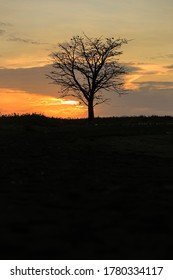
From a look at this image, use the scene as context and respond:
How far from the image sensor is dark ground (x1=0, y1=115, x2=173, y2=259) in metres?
6.57

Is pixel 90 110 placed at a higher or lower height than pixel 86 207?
higher

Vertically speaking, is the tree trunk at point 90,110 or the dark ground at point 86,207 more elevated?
the tree trunk at point 90,110

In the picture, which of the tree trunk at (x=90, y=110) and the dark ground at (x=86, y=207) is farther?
the tree trunk at (x=90, y=110)

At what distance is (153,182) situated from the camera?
468 inches

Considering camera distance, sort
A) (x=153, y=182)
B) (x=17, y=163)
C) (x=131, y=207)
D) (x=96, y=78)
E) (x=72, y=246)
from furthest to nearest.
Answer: (x=96, y=78) → (x=17, y=163) → (x=153, y=182) → (x=131, y=207) → (x=72, y=246)

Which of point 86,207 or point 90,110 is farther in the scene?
point 90,110

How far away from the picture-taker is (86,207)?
352 inches

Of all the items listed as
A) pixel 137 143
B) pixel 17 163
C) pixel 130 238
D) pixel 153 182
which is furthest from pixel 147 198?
pixel 137 143

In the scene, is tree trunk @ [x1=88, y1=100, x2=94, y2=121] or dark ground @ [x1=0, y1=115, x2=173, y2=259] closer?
dark ground @ [x1=0, y1=115, x2=173, y2=259]

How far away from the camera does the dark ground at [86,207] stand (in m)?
6.57

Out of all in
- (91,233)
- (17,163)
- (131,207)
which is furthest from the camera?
(17,163)

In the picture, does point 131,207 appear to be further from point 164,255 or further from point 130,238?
point 164,255

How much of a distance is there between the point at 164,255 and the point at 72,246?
4.61 feet

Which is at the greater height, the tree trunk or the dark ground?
the tree trunk
